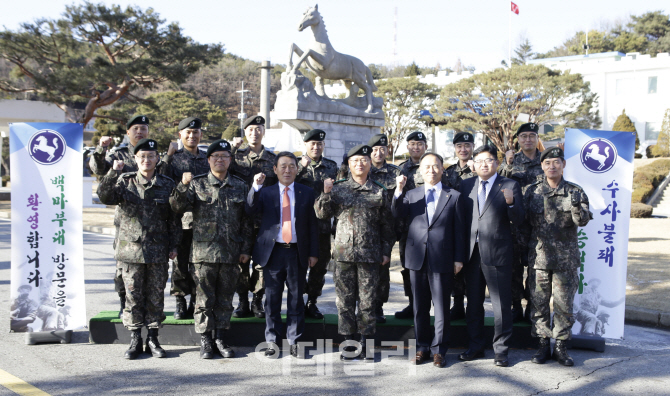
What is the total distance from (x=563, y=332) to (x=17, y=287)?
4828 mm

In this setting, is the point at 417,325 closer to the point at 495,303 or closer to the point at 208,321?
the point at 495,303

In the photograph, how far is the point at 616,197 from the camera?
5.09 metres

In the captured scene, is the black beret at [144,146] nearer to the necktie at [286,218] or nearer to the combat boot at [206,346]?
the necktie at [286,218]

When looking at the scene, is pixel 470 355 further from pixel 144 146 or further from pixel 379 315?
pixel 144 146

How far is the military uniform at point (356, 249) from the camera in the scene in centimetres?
465

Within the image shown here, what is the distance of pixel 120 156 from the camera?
535 centimetres

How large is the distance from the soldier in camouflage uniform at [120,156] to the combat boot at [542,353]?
12.2 ft

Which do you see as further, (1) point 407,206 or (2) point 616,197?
→ (2) point 616,197

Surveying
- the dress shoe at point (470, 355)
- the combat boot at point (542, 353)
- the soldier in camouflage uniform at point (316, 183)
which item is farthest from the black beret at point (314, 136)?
the combat boot at point (542, 353)

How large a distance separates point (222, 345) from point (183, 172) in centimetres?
173

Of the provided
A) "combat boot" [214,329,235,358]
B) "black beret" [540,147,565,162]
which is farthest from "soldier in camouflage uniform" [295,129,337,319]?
"black beret" [540,147,565,162]

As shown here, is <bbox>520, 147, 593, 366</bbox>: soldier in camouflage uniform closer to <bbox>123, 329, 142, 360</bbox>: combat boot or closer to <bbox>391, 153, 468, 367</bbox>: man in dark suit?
<bbox>391, 153, 468, 367</bbox>: man in dark suit

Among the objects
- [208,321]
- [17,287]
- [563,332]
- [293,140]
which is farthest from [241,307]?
[293,140]

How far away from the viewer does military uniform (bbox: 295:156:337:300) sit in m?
5.54
